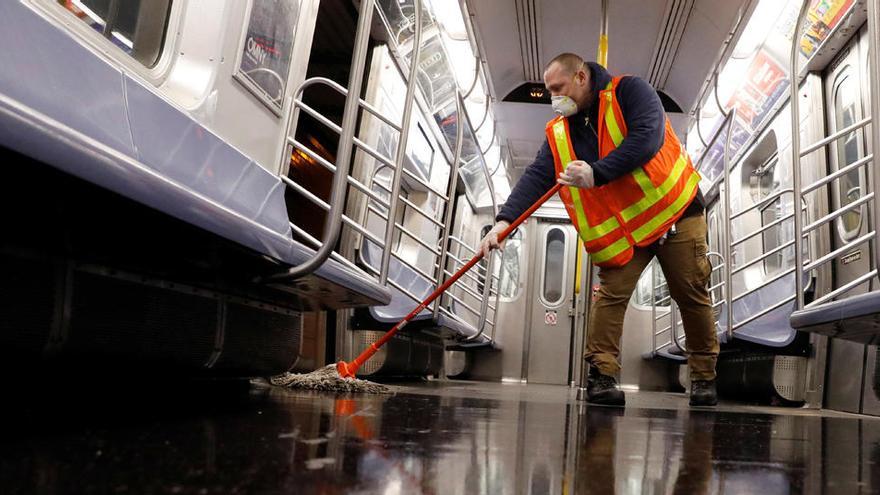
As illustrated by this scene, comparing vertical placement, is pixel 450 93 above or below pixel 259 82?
above

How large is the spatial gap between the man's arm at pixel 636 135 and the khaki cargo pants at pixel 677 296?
0.43 m

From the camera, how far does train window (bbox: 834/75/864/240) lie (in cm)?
389

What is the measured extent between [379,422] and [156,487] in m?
0.93

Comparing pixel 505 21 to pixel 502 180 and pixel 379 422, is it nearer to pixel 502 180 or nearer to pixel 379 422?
pixel 502 180

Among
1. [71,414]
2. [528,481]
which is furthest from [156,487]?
[71,414]

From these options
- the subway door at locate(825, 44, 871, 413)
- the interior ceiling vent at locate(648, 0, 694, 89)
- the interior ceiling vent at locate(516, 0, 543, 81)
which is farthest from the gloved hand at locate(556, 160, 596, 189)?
the interior ceiling vent at locate(648, 0, 694, 89)

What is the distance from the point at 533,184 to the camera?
329cm

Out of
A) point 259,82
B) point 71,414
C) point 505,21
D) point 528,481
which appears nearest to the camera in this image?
point 528,481

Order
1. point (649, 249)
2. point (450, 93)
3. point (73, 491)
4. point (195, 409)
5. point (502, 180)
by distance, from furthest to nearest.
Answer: point (502, 180) < point (450, 93) < point (649, 249) < point (195, 409) < point (73, 491)

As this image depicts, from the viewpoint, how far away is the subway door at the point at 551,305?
7.83 m

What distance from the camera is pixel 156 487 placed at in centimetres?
72

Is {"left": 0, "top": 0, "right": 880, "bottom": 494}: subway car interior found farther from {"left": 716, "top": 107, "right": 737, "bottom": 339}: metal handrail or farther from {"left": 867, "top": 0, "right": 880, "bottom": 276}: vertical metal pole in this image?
{"left": 716, "top": 107, "right": 737, "bottom": 339}: metal handrail

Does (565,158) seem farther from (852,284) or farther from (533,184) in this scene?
(852,284)

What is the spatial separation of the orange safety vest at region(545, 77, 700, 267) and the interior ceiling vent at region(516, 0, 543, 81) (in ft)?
5.96
